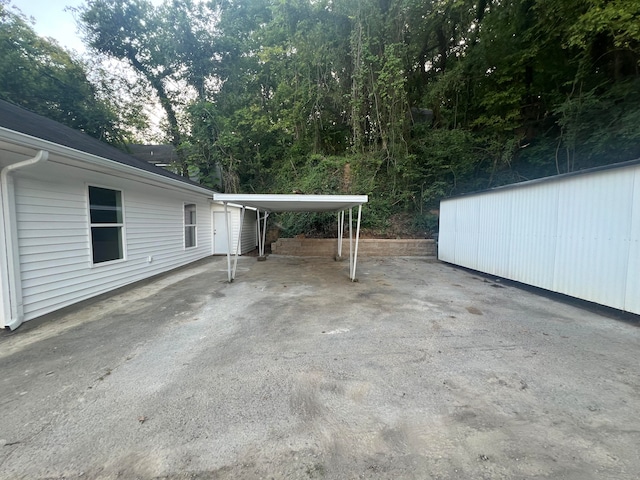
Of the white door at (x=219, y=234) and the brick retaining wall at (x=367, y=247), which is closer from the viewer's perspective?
the brick retaining wall at (x=367, y=247)

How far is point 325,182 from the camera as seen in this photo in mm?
11258

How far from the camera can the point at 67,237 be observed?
4137 mm

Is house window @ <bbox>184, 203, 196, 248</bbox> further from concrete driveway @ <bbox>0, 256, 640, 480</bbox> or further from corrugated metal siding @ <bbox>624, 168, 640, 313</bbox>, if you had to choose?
corrugated metal siding @ <bbox>624, 168, 640, 313</bbox>

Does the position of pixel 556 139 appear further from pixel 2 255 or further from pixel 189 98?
pixel 189 98

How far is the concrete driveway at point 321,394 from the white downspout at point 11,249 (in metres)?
0.24

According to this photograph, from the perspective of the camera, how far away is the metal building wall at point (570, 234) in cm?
361

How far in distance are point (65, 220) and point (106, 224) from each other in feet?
2.79

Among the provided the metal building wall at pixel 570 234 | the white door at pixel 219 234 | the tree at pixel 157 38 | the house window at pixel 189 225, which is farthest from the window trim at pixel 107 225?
the tree at pixel 157 38

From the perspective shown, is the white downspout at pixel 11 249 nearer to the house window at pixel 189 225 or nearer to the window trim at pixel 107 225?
the window trim at pixel 107 225

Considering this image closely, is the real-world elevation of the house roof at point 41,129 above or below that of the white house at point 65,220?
above

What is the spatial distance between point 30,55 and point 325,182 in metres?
12.0

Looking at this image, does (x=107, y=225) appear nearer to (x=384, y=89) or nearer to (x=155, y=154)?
(x=384, y=89)

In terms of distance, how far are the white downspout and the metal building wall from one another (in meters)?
7.58

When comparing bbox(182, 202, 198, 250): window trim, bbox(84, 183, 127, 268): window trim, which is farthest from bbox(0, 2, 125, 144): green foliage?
bbox(84, 183, 127, 268): window trim
